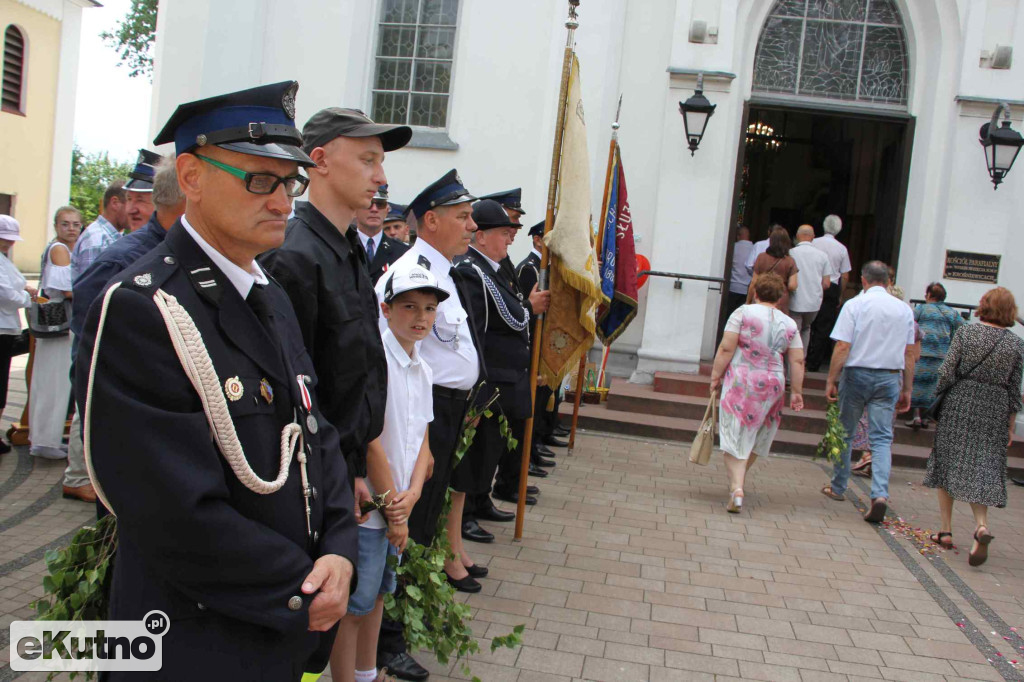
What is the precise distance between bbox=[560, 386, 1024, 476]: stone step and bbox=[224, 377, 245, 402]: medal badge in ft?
26.8

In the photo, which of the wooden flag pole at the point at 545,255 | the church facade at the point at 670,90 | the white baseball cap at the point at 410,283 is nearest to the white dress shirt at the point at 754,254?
the church facade at the point at 670,90

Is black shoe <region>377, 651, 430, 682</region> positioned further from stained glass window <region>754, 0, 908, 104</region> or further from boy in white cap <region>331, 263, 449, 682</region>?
stained glass window <region>754, 0, 908, 104</region>

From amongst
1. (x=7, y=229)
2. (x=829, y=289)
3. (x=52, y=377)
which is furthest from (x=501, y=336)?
(x=829, y=289)

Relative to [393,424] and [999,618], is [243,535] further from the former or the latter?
[999,618]

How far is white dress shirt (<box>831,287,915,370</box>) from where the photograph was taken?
724cm

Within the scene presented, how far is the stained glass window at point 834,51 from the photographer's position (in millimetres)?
11438

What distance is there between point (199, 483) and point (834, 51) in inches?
468

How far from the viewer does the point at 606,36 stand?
35.7 feet

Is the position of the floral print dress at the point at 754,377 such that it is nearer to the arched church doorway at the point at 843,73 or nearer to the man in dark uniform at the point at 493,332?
the man in dark uniform at the point at 493,332

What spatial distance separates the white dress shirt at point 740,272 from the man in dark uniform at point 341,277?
9.17 meters

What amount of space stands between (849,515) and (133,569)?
656 centimetres

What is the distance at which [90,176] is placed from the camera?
136ft

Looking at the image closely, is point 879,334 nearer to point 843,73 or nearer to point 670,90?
point 670,90

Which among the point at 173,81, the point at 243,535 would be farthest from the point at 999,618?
the point at 173,81
